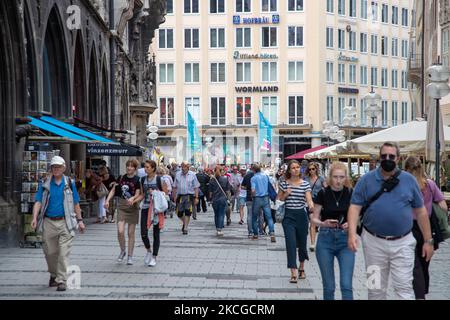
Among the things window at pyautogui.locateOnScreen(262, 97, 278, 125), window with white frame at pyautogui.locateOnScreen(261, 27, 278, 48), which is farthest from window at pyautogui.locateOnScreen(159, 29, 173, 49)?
window at pyautogui.locateOnScreen(262, 97, 278, 125)

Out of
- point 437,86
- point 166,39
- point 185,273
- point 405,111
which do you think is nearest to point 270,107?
point 166,39

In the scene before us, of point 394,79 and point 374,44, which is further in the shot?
point 394,79

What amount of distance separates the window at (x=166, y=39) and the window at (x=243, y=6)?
228 inches

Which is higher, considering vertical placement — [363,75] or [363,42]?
[363,42]

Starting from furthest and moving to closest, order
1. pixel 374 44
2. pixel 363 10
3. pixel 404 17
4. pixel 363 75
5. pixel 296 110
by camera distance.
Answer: pixel 404 17 < pixel 374 44 < pixel 363 75 < pixel 363 10 < pixel 296 110

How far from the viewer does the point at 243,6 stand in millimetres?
73000

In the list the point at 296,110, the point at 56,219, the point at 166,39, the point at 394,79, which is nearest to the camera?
the point at 56,219

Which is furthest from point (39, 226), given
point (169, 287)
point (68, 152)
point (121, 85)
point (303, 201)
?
point (121, 85)

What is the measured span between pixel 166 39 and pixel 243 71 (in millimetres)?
6788

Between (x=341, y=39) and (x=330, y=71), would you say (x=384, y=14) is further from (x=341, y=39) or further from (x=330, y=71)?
(x=330, y=71)

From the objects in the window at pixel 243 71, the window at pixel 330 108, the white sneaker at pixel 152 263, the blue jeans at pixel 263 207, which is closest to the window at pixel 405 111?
the window at pixel 330 108

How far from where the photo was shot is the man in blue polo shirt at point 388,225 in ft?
26.2

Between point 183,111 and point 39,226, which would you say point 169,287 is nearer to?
point 39,226

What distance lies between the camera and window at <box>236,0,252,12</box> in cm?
7294
